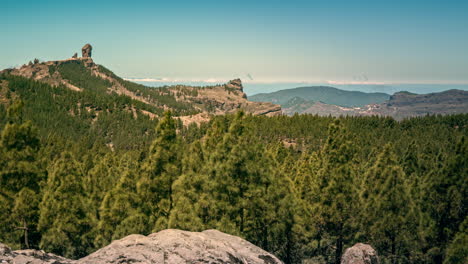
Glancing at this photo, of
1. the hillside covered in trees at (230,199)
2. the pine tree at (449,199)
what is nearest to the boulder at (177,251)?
the hillside covered in trees at (230,199)

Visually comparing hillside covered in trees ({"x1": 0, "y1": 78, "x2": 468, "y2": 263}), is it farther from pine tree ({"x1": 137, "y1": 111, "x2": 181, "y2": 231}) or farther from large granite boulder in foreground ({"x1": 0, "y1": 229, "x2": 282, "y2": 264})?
large granite boulder in foreground ({"x1": 0, "y1": 229, "x2": 282, "y2": 264})

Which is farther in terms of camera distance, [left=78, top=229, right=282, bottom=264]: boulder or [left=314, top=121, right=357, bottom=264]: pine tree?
[left=314, top=121, right=357, bottom=264]: pine tree

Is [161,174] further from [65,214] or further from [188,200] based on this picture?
[65,214]

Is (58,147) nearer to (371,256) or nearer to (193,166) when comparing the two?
(193,166)

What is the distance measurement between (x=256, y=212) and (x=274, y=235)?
12.1 ft

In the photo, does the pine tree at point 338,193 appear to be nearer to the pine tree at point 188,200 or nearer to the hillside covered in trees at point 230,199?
the hillside covered in trees at point 230,199

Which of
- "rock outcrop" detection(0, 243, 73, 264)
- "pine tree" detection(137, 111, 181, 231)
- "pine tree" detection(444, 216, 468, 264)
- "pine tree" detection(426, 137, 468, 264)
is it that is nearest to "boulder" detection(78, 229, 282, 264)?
"rock outcrop" detection(0, 243, 73, 264)

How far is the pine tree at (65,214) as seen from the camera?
25.6m

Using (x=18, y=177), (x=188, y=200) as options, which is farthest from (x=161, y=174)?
(x=18, y=177)

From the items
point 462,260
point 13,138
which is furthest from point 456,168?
point 13,138

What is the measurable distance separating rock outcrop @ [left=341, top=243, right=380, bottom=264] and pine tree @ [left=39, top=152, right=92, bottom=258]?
82.1 ft

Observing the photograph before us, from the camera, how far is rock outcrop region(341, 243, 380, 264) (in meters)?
28.2

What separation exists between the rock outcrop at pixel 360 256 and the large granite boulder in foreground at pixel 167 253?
626 inches

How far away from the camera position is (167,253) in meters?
13.5
